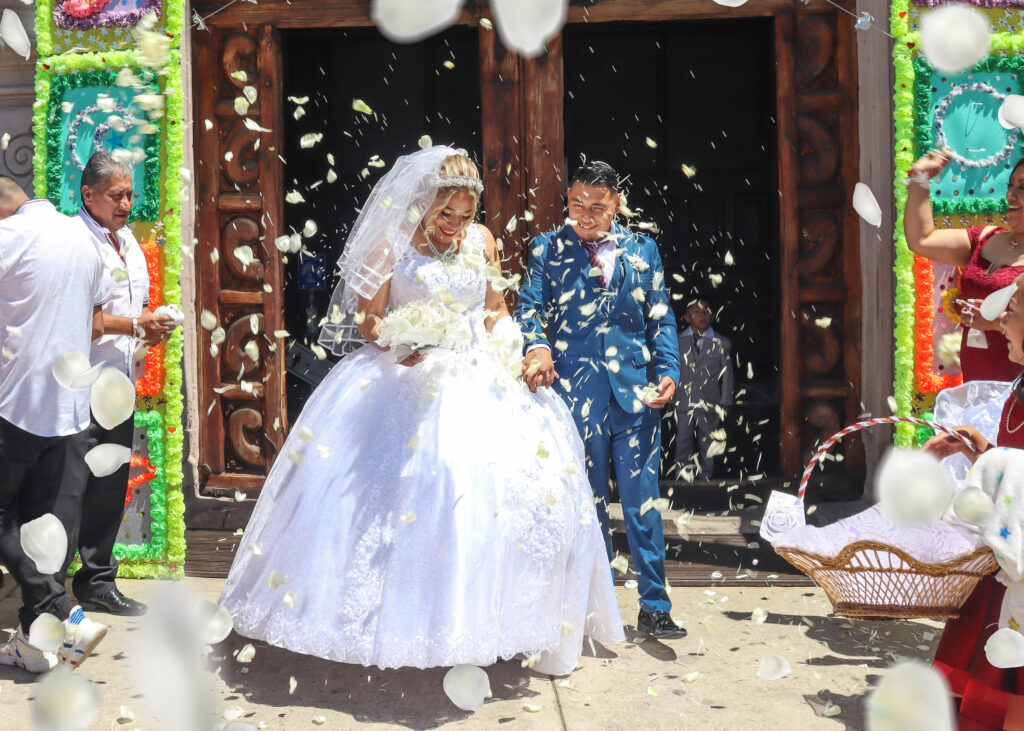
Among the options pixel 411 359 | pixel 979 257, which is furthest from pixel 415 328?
pixel 979 257

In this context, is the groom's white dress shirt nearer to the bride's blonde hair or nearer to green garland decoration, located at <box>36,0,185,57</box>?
the bride's blonde hair

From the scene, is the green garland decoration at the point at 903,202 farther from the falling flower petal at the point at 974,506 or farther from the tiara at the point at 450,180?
the falling flower petal at the point at 974,506

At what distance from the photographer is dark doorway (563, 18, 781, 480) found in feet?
30.6

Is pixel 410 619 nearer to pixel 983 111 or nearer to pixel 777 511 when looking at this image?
pixel 777 511

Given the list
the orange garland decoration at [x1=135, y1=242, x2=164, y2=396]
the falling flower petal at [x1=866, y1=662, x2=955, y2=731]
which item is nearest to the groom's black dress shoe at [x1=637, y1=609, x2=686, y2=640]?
the falling flower petal at [x1=866, y1=662, x2=955, y2=731]

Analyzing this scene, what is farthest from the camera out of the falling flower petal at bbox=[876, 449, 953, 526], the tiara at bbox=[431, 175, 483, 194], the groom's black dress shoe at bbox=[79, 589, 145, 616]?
the groom's black dress shoe at bbox=[79, 589, 145, 616]

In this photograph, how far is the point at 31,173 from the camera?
19.0 ft

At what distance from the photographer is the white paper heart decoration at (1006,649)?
9.07 feet

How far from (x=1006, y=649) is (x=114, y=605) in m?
3.63

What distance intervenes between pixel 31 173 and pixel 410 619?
12.3ft

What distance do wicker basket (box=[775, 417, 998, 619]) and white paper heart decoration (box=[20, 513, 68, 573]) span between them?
8.75 feet

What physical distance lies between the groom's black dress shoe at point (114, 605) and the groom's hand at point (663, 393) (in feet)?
7.98

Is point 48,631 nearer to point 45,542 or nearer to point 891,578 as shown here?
point 45,542

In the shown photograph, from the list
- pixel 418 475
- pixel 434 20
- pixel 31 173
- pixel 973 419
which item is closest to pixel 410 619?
pixel 418 475
